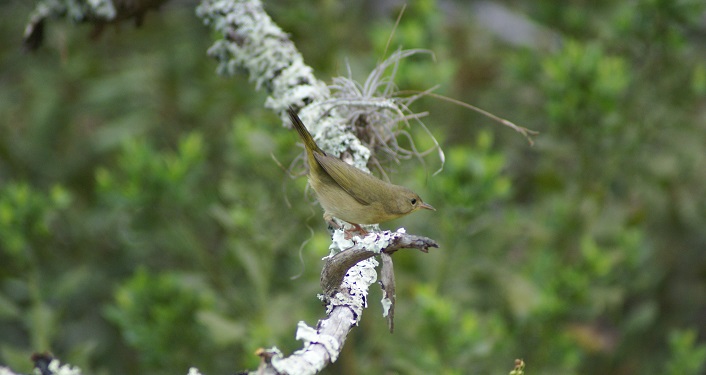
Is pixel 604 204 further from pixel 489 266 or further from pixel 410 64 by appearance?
pixel 410 64

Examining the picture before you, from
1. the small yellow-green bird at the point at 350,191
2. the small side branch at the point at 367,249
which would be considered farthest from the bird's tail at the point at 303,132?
the small side branch at the point at 367,249

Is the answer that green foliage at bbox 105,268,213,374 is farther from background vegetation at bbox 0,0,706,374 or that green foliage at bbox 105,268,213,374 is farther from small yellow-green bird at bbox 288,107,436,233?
small yellow-green bird at bbox 288,107,436,233

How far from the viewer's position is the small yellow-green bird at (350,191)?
209cm

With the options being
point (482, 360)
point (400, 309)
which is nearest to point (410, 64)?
point (400, 309)

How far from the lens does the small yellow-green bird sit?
2.09m

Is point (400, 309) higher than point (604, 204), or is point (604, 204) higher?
point (604, 204)

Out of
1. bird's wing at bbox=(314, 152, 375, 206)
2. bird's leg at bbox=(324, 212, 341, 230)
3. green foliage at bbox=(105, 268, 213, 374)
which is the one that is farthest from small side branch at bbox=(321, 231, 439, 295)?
green foliage at bbox=(105, 268, 213, 374)

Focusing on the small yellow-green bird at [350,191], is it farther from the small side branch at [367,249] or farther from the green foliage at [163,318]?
the green foliage at [163,318]

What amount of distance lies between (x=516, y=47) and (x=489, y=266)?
2.28 metres

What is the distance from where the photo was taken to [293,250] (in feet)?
10.4

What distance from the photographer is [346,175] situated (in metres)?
2.08

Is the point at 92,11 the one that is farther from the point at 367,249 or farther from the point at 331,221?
the point at 367,249

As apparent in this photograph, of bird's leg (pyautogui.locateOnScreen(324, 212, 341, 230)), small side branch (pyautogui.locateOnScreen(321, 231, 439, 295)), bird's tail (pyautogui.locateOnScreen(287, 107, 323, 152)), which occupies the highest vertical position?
bird's tail (pyautogui.locateOnScreen(287, 107, 323, 152))

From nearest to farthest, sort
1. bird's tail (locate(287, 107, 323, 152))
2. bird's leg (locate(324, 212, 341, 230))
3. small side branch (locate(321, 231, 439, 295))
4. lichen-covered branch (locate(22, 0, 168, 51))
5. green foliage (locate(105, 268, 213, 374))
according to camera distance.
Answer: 1. small side branch (locate(321, 231, 439, 295))
2. bird's tail (locate(287, 107, 323, 152))
3. bird's leg (locate(324, 212, 341, 230))
4. lichen-covered branch (locate(22, 0, 168, 51))
5. green foliage (locate(105, 268, 213, 374))
